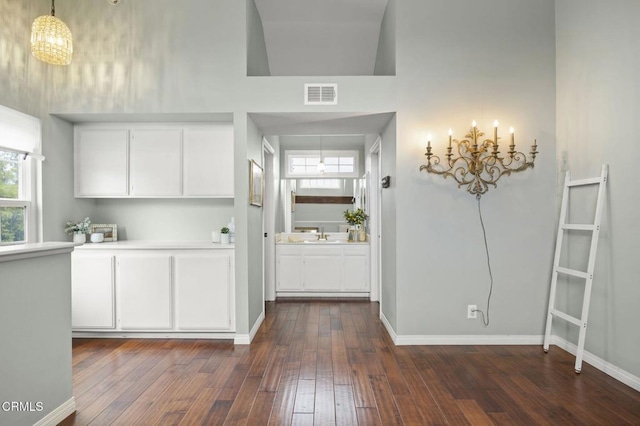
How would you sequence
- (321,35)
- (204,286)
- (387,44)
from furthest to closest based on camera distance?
1. (321,35)
2. (387,44)
3. (204,286)

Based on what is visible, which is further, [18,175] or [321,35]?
[321,35]

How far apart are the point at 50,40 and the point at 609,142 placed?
413 centimetres

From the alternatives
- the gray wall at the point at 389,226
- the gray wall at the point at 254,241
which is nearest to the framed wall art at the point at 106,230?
the gray wall at the point at 254,241

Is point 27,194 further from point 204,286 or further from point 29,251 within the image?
point 29,251

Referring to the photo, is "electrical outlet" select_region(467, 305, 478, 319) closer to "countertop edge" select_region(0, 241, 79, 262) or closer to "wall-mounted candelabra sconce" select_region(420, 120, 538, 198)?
"wall-mounted candelabra sconce" select_region(420, 120, 538, 198)

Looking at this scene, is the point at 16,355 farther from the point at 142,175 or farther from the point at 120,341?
the point at 142,175

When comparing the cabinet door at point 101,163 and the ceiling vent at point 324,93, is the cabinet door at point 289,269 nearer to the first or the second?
the cabinet door at point 101,163

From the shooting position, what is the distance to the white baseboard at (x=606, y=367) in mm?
2656

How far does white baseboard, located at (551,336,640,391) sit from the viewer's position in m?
2.66

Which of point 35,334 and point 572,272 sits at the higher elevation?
point 572,272

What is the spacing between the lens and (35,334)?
2035 millimetres

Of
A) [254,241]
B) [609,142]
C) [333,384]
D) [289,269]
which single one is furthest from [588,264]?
[289,269]

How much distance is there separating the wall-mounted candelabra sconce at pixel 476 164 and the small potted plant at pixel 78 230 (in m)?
3.34

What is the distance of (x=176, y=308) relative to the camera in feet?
12.2
